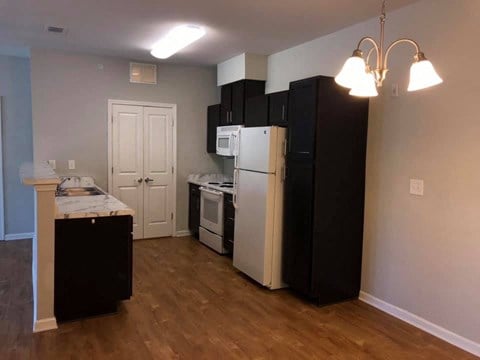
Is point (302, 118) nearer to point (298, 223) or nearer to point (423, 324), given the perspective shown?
point (298, 223)

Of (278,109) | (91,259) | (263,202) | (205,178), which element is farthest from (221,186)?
(91,259)

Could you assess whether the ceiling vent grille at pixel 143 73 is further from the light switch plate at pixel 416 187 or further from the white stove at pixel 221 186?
the light switch plate at pixel 416 187

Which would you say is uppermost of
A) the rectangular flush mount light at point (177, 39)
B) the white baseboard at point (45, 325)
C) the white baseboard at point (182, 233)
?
the rectangular flush mount light at point (177, 39)

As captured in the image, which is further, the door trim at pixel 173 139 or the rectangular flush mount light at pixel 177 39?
the door trim at pixel 173 139

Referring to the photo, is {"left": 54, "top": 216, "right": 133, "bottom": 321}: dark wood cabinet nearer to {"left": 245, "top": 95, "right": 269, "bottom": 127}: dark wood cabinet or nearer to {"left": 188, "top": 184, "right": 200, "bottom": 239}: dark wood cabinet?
{"left": 245, "top": 95, "right": 269, "bottom": 127}: dark wood cabinet

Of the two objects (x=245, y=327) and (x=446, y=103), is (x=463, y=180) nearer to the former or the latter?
(x=446, y=103)

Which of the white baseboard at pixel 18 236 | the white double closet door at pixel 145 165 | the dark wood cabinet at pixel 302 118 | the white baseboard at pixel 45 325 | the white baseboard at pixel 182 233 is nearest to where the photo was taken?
the white baseboard at pixel 45 325

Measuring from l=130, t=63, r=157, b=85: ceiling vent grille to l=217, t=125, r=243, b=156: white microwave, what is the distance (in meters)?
1.20

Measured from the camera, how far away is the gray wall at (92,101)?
16.6ft

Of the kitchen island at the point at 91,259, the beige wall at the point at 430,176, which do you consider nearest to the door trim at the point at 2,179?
the kitchen island at the point at 91,259

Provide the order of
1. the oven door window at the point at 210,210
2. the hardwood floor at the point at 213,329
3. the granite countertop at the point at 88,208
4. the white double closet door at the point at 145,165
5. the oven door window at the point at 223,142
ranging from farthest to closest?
the white double closet door at the point at 145,165, the oven door window at the point at 223,142, the oven door window at the point at 210,210, the granite countertop at the point at 88,208, the hardwood floor at the point at 213,329

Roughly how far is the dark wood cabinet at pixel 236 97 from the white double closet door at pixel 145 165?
33.9 inches

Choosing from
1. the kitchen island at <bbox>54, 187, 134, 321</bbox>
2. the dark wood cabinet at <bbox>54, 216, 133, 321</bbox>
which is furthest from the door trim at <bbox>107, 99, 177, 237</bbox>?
the dark wood cabinet at <bbox>54, 216, 133, 321</bbox>

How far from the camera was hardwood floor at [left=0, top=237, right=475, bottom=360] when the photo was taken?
2744 mm
